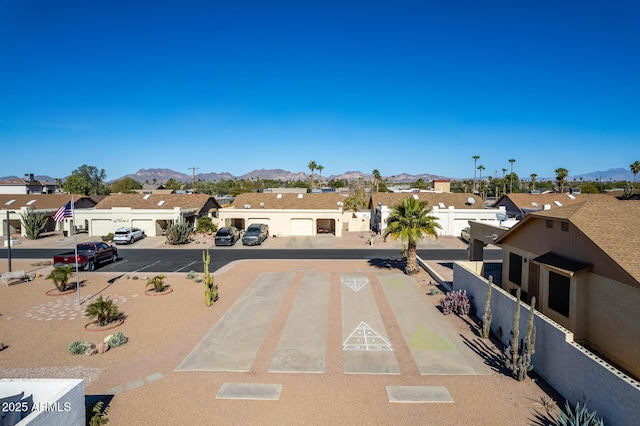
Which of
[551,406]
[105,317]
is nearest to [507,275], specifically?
[551,406]

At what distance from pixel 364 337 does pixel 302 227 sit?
26.8 metres

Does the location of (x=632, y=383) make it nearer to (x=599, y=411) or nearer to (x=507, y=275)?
(x=599, y=411)

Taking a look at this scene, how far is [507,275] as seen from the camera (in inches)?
637

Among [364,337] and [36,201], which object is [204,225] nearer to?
[36,201]

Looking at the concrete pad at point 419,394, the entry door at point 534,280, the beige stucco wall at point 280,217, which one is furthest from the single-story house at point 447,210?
the concrete pad at point 419,394

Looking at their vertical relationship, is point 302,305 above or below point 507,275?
below

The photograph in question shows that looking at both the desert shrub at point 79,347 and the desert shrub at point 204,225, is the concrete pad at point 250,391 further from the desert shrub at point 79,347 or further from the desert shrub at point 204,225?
the desert shrub at point 204,225

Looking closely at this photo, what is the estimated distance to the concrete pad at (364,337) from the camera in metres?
10.6

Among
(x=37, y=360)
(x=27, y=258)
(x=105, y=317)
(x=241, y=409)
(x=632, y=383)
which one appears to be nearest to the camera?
(x=632, y=383)

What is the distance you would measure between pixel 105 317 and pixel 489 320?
13.6 metres

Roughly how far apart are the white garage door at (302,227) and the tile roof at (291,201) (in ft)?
5.51

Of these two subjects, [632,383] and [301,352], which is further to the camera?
[301,352]

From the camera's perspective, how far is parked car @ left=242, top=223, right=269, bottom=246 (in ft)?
110

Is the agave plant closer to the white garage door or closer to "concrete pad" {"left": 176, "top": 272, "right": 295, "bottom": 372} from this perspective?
"concrete pad" {"left": 176, "top": 272, "right": 295, "bottom": 372}
